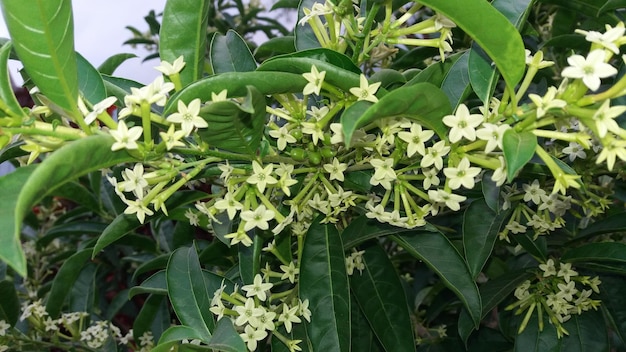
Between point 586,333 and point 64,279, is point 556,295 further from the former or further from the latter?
point 64,279

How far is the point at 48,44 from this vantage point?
919 mm

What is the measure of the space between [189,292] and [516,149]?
755mm

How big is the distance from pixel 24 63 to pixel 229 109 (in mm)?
306

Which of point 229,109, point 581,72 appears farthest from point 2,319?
point 581,72

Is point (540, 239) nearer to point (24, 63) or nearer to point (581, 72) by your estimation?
point (581, 72)

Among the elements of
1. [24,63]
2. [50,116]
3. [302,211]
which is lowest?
[302,211]

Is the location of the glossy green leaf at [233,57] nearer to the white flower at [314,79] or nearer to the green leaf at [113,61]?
the green leaf at [113,61]

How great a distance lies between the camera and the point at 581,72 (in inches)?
34.5

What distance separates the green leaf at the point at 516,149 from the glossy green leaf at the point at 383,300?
71cm

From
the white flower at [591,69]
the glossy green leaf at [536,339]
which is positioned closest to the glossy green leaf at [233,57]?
the white flower at [591,69]

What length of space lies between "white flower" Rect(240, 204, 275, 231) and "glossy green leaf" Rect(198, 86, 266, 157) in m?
0.11

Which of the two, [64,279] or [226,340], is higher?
[226,340]

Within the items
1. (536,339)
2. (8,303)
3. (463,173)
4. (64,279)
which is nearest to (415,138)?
(463,173)

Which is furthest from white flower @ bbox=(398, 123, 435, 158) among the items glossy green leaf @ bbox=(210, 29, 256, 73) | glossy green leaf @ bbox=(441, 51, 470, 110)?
glossy green leaf @ bbox=(210, 29, 256, 73)
